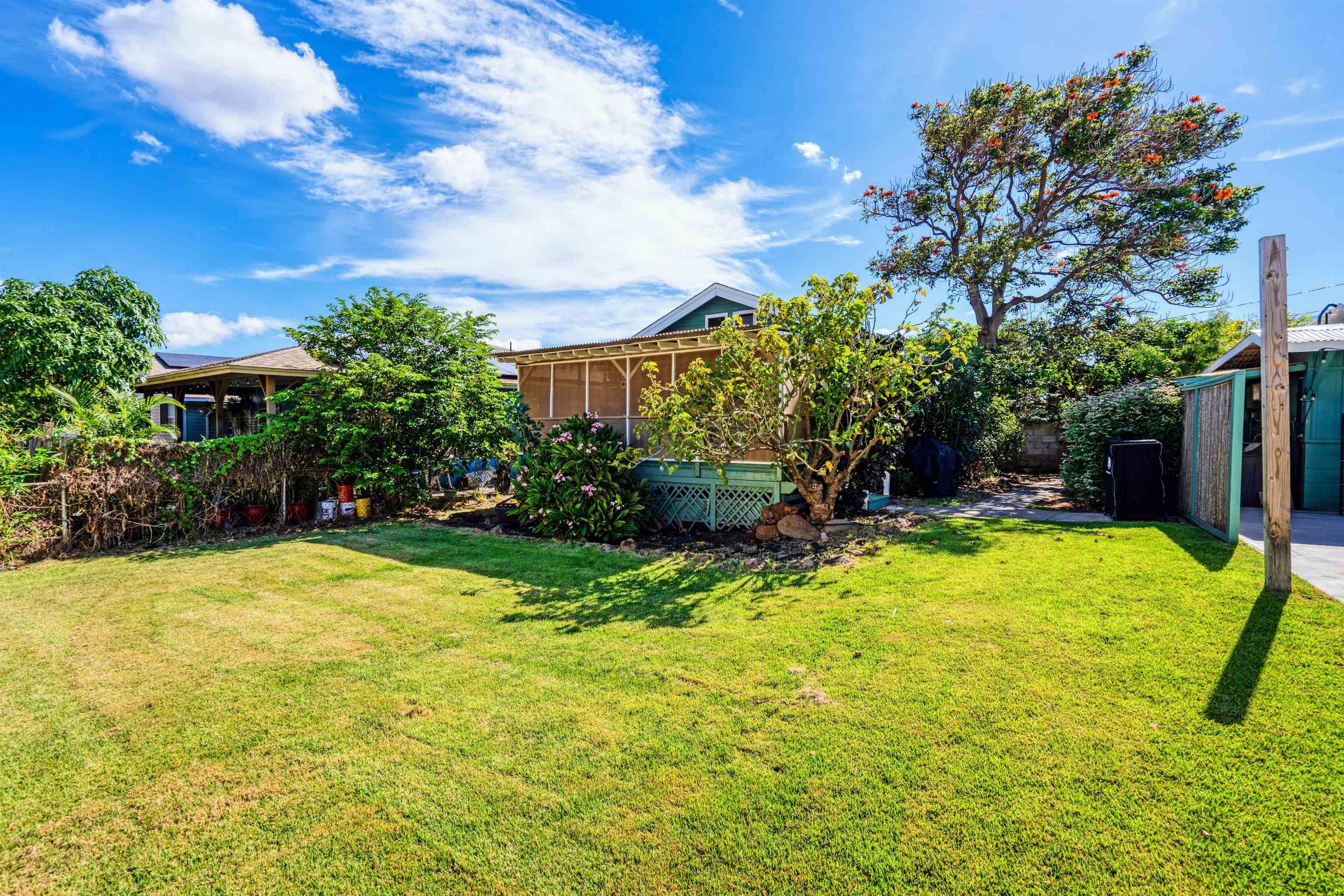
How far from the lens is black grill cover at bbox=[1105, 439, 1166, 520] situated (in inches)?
298

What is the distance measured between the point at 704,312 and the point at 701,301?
354 millimetres

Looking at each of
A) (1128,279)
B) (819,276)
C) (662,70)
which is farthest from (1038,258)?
(819,276)

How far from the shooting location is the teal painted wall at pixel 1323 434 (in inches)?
324

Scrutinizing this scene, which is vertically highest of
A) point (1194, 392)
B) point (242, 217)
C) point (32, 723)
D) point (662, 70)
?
point (662, 70)

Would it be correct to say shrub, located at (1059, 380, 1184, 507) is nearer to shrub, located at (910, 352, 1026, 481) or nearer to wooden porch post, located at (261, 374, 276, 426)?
shrub, located at (910, 352, 1026, 481)

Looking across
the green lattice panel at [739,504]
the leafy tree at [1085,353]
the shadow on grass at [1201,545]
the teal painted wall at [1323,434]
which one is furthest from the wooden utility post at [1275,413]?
the leafy tree at [1085,353]

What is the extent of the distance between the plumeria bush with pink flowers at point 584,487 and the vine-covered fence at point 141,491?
4214mm

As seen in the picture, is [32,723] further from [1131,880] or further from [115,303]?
[115,303]

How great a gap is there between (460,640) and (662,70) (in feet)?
37.2

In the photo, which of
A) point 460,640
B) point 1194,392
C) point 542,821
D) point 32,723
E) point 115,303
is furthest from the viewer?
point 115,303

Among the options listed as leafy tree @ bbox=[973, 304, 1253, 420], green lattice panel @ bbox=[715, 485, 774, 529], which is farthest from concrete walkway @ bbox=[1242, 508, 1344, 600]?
leafy tree @ bbox=[973, 304, 1253, 420]

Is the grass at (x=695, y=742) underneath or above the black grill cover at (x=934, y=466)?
underneath

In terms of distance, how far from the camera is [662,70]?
11.1m

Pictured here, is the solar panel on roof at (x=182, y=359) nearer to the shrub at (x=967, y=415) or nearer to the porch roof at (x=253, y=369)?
the porch roof at (x=253, y=369)
